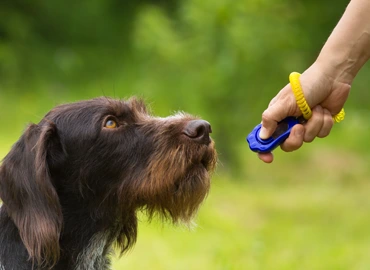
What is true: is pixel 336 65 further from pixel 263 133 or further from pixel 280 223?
pixel 280 223

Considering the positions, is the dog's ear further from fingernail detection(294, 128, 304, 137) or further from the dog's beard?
fingernail detection(294, 128, 304, 137)

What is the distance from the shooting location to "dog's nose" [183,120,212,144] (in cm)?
371

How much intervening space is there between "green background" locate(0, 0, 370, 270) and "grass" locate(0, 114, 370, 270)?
1 cm

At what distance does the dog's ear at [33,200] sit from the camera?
3.48m

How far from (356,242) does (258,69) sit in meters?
2.87

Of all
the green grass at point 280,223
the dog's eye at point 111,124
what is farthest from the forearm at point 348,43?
the green grass at point 280,223

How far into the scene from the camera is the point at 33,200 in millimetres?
3531

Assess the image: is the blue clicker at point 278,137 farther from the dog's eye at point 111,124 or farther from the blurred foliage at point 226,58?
the blurred foliage at point 226,58

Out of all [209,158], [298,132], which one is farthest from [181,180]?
[298,132]

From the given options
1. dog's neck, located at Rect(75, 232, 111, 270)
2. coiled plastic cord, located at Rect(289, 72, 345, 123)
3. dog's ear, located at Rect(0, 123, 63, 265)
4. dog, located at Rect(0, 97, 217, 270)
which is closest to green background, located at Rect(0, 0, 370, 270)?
dog's neck, located at Rect(75, 232, 111, 270)

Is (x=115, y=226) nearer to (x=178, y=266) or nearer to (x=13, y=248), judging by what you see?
(x=13, y=248)

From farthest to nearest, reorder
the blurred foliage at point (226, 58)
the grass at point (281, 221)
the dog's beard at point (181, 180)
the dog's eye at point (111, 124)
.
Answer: the blurred foliage at point (226, 58) → the grass at point (281, 221) → the dog's eye at point (111, 124) → the dog's beard at point (181, 180)

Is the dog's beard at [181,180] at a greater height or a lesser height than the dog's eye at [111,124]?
lesser

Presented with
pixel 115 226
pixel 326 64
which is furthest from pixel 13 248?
pixel 326 64
